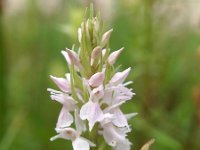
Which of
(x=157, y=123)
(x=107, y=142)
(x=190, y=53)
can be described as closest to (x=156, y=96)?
(x=157, y=123)

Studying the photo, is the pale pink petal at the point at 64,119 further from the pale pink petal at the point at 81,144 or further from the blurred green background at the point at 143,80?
the blurred green background at the point at 143,80

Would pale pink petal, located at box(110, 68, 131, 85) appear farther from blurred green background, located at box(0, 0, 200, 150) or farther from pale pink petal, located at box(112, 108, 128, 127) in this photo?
blurred green background, located at box(0, 0, 200, 150)

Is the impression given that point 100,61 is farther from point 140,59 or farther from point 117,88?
point 140,59

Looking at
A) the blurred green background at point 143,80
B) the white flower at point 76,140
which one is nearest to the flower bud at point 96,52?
the white flower at point 76,140

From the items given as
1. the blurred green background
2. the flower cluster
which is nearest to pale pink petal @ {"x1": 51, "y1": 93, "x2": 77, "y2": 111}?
the flower cluster

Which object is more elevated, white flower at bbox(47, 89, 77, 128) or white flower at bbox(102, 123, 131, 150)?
white flower at bbox(47, 89, 77, 128)

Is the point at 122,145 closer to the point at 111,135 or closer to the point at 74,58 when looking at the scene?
the point at 111,135
